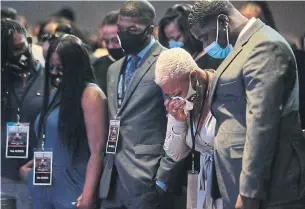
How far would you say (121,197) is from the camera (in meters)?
3.36

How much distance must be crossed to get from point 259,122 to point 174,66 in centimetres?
57

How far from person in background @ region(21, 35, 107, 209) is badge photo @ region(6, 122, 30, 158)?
0.32 m

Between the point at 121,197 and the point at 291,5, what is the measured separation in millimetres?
1741

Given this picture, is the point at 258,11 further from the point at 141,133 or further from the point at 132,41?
the point at 141,133

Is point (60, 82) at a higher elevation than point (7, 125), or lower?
higher

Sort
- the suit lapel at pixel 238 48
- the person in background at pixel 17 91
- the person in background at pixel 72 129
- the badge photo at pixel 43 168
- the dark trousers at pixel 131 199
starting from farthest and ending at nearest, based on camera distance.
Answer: the person in background at pixel 17 91 < the badge photo at pixel 43 168 < the person in background at pixel 72 129 < the dark trousers at pixel 131 199 < the suit lapel at pixel 238 48

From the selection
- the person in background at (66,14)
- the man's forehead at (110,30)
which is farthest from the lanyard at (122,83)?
the person in background at (66,14)

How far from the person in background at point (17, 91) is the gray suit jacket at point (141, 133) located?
2.77ft

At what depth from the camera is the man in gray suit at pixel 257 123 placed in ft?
8.35

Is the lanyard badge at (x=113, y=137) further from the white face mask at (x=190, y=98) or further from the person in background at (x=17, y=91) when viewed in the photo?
the person in background at (x=17, y=91)

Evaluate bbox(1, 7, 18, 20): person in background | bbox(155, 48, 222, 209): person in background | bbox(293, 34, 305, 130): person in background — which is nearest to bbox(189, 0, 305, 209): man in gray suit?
bbox(155, 48, 222, 209): person in background

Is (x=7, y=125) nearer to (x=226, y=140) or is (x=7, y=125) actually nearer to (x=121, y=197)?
(x=121, y=197)

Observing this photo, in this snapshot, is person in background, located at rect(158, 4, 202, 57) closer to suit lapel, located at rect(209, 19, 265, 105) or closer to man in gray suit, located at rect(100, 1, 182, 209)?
man in gray suit, located at rect(100, 1, 182, 209)

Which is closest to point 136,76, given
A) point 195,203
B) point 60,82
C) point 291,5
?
point 60,82
